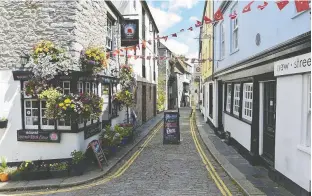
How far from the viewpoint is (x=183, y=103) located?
55.2 meters

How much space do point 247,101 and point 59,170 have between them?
23.5 feet

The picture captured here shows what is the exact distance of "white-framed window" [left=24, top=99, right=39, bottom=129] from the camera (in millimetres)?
9203

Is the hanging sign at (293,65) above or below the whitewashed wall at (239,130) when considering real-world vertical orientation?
above

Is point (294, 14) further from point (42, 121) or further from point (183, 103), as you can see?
point (183, 103)

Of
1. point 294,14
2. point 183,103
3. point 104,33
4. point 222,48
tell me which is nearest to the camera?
point 294,14

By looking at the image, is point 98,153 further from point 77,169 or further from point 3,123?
point 3,123

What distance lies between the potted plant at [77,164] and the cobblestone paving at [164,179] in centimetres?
115

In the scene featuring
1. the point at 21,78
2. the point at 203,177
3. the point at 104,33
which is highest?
the point at 104,33

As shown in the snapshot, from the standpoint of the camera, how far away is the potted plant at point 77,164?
848 centimetres

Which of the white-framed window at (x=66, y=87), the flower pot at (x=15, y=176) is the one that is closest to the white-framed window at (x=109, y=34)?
the white-framed window at (x=66, y=87)

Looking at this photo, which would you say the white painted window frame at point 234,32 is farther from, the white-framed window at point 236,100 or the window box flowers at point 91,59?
the window box flowers at point 91,59

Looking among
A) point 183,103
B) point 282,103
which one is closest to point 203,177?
point 282,103

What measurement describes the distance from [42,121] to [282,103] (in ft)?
23.9

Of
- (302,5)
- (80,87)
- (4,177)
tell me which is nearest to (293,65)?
(302,5)
